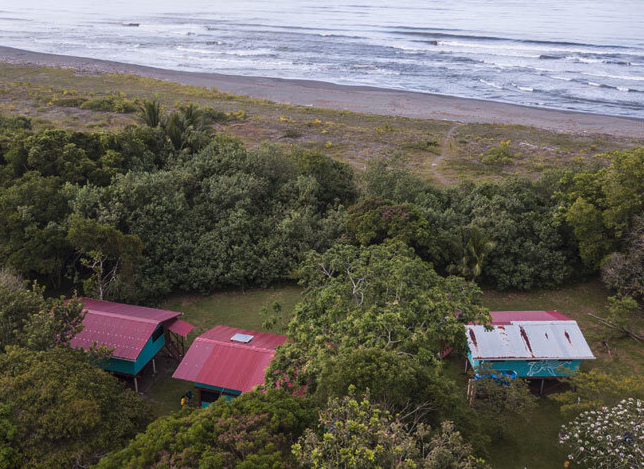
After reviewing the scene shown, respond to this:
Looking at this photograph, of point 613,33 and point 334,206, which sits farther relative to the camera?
point 613,33

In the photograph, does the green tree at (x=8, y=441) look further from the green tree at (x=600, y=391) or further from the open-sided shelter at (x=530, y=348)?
the green tree at (x=600, y=391)

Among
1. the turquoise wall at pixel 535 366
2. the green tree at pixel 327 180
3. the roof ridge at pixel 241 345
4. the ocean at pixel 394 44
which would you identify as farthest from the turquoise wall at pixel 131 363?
the ocean at pixel 394 44

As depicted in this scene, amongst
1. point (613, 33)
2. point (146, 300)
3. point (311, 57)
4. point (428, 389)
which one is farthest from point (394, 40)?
point (428, 389)

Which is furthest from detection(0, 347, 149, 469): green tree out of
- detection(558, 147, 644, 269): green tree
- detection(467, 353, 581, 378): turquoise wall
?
detection(558, 147, 644, 269): green tree

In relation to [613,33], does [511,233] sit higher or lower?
lower

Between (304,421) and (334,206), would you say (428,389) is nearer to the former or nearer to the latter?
(304,421)

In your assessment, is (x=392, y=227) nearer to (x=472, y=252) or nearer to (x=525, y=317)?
(x=472, y=252)

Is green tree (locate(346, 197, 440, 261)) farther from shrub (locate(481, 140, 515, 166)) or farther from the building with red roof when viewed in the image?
shrub (locate(481, 140, 515, 166))
